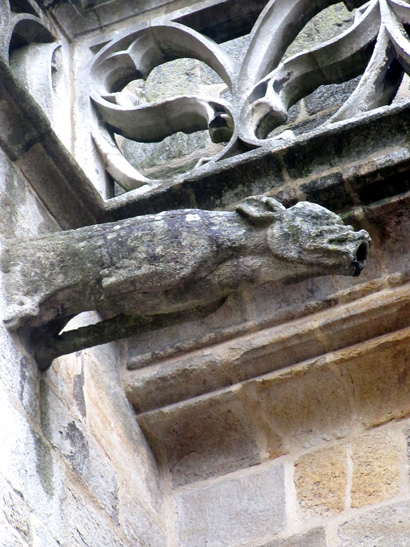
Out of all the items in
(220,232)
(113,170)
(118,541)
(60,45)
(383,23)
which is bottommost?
(118,541)

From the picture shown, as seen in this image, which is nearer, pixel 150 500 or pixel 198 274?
pixel 198 274

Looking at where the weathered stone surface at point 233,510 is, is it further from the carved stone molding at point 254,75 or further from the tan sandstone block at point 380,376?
the carved stone molding at point 254,75

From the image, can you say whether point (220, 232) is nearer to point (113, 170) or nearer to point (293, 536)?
point (293, 536)

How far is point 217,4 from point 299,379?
1626 millimetres

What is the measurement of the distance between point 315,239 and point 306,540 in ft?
3.30

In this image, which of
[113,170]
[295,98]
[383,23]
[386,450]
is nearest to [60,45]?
[113,170]

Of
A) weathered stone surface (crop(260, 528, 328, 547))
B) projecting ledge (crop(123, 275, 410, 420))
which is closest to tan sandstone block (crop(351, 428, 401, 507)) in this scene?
weathered stone surface (crop(260, 528, 328, 547))

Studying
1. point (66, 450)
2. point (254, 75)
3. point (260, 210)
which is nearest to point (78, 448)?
point (66, 450)

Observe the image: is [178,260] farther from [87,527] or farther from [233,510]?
[233,510]

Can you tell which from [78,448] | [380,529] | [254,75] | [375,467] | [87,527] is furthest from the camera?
[254,75]

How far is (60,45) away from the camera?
3.64 metres

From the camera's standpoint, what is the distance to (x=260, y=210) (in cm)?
222

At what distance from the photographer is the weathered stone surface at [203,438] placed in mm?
2957

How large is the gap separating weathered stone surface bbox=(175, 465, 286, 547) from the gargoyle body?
83 cm
